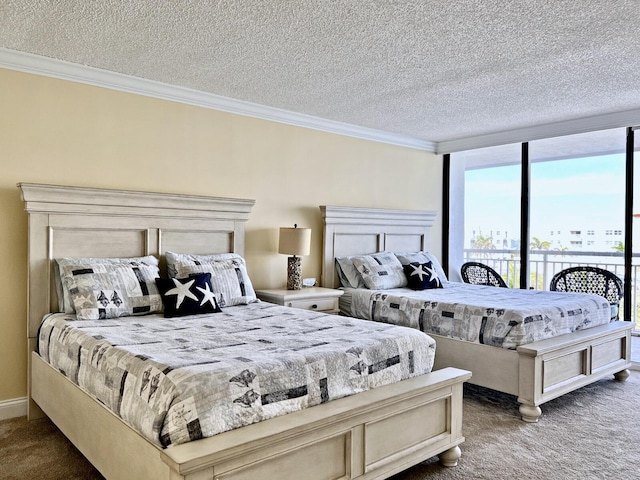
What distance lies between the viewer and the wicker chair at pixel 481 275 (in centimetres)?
527

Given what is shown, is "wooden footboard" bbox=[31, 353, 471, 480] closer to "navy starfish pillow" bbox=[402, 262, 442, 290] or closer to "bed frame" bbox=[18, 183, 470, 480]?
"bed frame" bbox=[18, 183, 470, 480]

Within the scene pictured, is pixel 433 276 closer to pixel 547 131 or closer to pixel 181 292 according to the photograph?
pixel 547 131

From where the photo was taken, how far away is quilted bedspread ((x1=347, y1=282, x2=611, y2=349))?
329 centimetres

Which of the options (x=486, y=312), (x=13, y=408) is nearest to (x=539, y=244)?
(x=486, y=312)

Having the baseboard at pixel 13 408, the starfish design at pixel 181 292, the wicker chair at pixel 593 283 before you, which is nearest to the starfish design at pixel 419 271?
the wicker chair at pixel 593 283

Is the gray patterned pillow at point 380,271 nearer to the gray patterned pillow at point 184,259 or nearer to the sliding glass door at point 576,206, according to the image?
the gray patterned pillow at point 184,259

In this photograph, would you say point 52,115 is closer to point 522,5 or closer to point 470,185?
point 522,5

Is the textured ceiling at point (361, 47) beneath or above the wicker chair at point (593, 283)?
above

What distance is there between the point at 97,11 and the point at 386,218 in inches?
133

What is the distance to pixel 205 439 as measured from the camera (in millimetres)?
1663

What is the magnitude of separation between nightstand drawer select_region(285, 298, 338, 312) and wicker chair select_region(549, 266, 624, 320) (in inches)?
86.5

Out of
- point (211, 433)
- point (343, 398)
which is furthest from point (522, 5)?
point (211, 433)

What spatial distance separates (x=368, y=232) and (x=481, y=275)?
142 cm

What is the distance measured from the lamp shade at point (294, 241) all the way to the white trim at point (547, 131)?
8.02 feet
